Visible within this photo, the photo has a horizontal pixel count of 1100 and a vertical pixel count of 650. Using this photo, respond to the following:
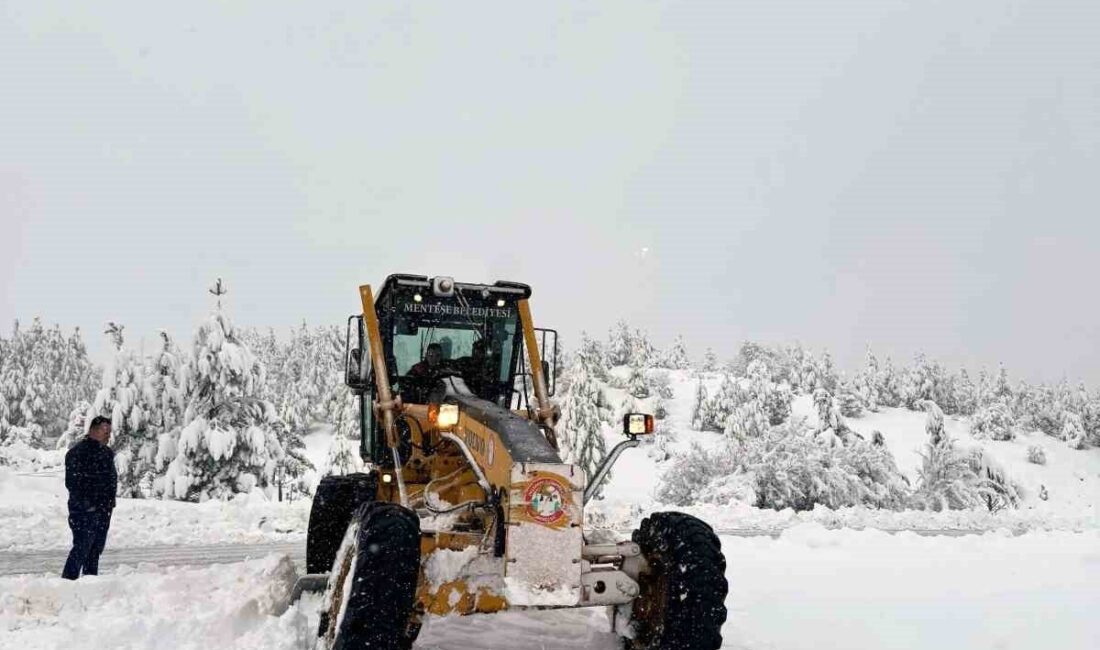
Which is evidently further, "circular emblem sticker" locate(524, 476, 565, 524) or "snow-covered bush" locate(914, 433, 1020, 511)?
"snow-covered bush" locate(914, 433, 1020, 511)

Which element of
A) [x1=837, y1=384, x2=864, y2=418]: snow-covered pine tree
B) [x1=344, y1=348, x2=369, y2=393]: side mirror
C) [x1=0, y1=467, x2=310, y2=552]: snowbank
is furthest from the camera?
[x1=837, y1=384, x2=864, y2=418]: snow-covered pine tree

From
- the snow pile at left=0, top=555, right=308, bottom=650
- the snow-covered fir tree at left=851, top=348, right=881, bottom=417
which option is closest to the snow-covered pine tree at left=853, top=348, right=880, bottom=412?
the snow-covered fir tree at left=851, top=348, right=881, bottom=417

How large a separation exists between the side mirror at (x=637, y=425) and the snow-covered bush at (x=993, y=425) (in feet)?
230

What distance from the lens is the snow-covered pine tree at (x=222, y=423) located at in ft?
65.5

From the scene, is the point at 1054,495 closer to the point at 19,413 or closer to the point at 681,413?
the point at 681,413

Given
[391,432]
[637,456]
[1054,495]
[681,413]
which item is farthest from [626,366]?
[391,432]

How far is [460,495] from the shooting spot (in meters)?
6.23

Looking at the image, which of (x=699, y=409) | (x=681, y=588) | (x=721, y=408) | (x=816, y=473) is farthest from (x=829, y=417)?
(x=681, y=588)

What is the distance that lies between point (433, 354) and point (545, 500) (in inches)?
113

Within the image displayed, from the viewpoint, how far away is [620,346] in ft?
295

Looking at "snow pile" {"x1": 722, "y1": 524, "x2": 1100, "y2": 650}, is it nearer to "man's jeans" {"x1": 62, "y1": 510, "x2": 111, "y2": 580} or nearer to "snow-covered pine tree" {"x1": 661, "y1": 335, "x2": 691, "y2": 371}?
"man's jeans" {"x1": 62, "y1": 510, "x2": 111, "y2": 580}

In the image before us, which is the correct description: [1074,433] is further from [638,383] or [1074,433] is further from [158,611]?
[158,611]

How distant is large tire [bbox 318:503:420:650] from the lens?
14.5ft

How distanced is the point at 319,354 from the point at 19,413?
28.3 m
